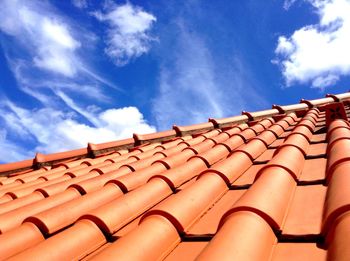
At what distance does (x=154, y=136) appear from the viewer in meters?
6.86

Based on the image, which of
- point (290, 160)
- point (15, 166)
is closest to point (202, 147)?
point (290, 160)

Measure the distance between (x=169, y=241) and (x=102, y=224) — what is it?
1.78 feet

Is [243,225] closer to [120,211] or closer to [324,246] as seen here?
[324,246]

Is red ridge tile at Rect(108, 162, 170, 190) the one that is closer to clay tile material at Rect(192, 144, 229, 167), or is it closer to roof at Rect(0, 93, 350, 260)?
roof at Rect(0, 93, 350, 260)

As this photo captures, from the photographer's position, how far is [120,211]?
97.7 inches

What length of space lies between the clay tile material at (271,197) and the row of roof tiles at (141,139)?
14.3ft

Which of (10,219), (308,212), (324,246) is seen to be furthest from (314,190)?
(10,219)

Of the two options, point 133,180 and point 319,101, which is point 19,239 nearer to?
point 133,180

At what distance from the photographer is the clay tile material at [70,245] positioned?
1.87m

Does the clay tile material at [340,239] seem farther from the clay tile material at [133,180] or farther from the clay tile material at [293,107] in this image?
the clay tile material at [293,107]

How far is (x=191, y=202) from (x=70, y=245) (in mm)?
810

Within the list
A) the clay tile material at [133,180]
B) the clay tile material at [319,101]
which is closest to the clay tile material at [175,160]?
the clay tile material at [133,180]

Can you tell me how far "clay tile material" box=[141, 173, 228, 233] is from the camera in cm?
214

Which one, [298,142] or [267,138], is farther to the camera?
[267,138]
